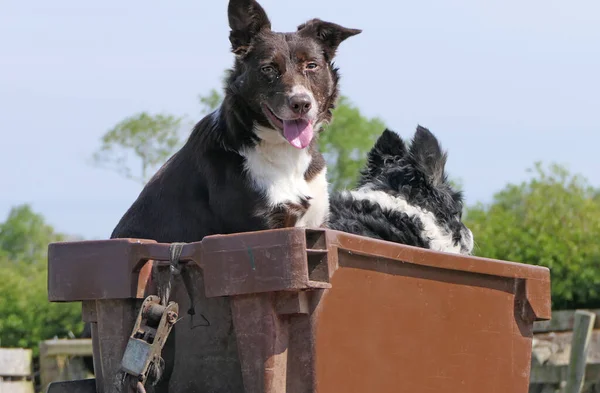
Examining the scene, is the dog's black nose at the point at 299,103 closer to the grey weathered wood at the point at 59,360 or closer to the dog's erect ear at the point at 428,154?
the dog's erect ear at the point at 428,154

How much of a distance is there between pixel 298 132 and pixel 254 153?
8.2 inches

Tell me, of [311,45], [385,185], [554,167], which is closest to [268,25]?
[311,45]

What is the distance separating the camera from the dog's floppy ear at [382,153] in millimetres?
5633

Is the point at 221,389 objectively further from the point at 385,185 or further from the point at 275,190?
the point at 385,185

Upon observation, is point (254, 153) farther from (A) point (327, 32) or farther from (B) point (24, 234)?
(B) point (24, 234)

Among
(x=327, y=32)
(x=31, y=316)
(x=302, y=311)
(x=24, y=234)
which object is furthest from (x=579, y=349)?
(x=24, y=234)

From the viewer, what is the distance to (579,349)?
8352mm

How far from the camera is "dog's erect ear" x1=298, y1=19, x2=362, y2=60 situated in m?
4.60

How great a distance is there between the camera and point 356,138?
2361 centimetres

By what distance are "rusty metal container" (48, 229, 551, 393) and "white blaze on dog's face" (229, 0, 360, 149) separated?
1.05 metres

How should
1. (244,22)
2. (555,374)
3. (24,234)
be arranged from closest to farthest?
1. (244,22)
2. (555,374)
3. (24,234)

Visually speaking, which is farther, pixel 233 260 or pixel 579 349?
pixel 579 349

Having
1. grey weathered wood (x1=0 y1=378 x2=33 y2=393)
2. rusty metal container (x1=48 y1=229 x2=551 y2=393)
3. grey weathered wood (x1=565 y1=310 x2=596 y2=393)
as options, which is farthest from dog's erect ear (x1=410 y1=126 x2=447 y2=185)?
grey weathered wood (x1=0 y1=378 x2=33 y2=393)

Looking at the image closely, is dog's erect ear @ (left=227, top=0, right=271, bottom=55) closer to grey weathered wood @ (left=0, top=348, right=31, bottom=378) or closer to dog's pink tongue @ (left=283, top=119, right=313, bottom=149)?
dog's pink tongue @ (left=283, top=119, right=313, bottom=149)
